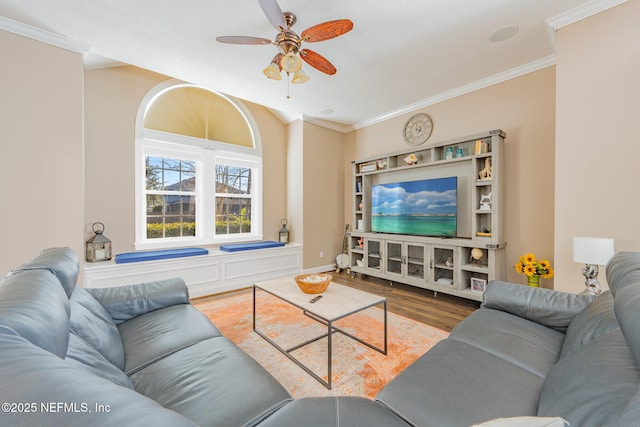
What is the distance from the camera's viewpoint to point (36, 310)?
80cm

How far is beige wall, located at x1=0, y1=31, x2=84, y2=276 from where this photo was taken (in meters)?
2.29

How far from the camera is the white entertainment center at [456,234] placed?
3.12 metres

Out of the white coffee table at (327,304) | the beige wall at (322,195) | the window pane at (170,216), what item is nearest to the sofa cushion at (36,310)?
the white coffee table at (327,304)

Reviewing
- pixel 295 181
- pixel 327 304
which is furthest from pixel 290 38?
pixel 295 181

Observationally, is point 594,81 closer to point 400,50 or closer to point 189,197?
point 400,50

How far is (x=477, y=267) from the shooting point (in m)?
3.19

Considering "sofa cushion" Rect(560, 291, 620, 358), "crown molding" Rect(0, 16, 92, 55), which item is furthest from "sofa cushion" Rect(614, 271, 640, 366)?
"crown molding" Rect(0, 16, 92, 55)

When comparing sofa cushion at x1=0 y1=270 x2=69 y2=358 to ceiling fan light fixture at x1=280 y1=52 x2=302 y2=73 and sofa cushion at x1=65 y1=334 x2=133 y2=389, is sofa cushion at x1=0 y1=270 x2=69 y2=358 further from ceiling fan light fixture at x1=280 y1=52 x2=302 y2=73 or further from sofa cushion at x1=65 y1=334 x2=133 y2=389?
ceiling fan light fixture at x1=280 y1=52 x2=302 y2=73

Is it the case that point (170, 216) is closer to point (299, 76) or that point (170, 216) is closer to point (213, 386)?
point (299, 76)

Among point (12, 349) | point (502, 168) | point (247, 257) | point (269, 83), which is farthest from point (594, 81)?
point (247, 257)

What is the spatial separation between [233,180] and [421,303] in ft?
11.3

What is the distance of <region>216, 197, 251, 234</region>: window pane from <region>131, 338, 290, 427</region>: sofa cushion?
312 cm

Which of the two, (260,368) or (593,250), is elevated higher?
(593,250)

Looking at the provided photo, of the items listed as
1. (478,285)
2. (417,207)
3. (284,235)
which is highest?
(417,207)
